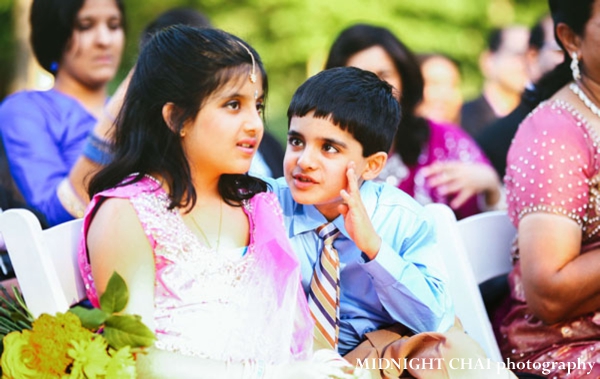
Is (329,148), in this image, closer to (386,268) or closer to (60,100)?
(386,268)

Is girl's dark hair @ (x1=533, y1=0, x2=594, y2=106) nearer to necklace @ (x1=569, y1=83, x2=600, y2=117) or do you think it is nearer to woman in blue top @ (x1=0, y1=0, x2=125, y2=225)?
necklace @ (x1=569, y1=83, x2=600, y2=117)

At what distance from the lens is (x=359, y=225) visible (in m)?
2.20

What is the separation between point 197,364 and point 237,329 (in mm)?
200

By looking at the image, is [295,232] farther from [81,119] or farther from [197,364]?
[81,119]

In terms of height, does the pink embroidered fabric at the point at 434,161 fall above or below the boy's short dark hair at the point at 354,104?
below

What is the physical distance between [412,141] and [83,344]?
253cm

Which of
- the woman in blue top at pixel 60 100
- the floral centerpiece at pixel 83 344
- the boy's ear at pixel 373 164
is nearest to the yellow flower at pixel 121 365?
the floral centerpiece at pixel 83 344

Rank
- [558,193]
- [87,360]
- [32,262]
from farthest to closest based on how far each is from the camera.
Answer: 1. [558,193]
2. [32,262]
3. [87,360]

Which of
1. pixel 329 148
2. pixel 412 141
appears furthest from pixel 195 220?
pixel 412 141

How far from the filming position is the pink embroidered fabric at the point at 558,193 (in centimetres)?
253

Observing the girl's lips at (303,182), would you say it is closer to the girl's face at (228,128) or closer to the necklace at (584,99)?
the girl's face at (228,128)

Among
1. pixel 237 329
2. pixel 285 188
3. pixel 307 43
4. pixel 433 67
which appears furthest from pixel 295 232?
pixel 307 43

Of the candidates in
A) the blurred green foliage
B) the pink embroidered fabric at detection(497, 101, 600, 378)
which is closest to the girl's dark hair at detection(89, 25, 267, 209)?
the pink embroidered fabric at detection(497, 101, 600, 378)

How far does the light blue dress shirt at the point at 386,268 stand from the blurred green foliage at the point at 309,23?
3872mm
